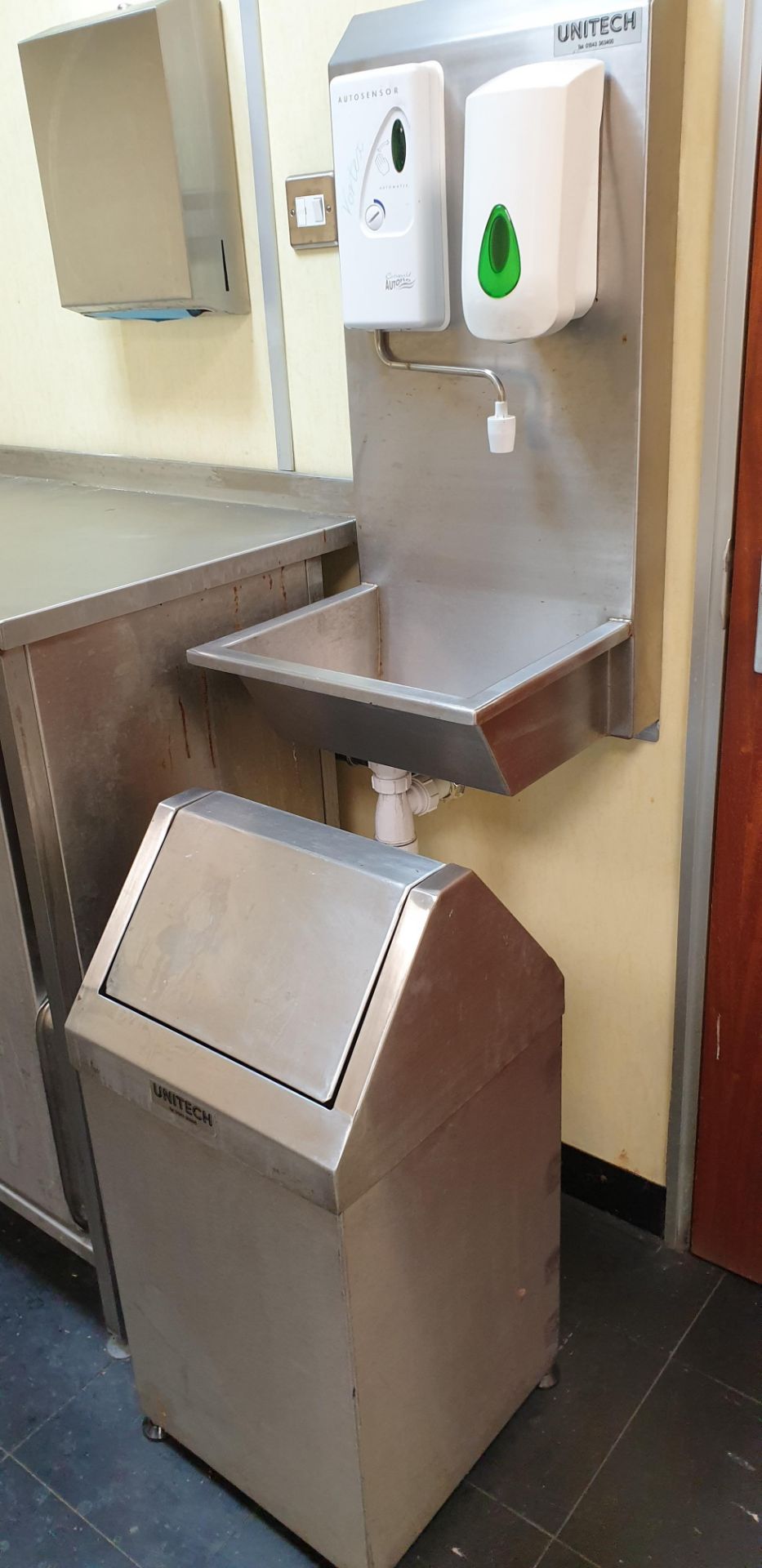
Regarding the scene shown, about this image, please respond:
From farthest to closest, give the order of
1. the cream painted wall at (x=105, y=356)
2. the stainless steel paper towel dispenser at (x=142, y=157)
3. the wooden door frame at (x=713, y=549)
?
the cream painted wall at (x=105, y=356) → the stainless steel paper towel dispenser at (x=142, y=157) → the wooden door frame at (x=713, y=549)

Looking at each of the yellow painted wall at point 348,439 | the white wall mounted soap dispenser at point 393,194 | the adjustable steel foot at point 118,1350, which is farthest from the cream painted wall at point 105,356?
the adjustable steel foot at point 118,1350

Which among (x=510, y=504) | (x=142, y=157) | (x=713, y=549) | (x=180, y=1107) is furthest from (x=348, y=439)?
(x=180, y=1107)

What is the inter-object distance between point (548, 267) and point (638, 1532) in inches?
58.6

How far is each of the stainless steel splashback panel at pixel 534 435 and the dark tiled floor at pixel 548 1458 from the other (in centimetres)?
90

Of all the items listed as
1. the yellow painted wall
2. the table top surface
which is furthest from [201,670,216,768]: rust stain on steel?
the yellow painted wall

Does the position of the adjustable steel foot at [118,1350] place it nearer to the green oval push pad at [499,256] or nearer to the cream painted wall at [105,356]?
the cream painted wall at [105,356]

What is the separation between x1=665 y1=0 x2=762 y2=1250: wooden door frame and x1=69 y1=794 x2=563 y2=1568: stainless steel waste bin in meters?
0.34

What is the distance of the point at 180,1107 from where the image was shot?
120 cm

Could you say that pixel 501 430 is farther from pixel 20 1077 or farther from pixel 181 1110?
pixel 20 1077

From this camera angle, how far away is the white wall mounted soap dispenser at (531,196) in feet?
3.80

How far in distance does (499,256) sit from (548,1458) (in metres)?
1.48

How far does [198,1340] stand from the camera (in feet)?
4.47

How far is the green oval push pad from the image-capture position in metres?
1.20

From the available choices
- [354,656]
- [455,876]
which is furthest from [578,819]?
[455,876]
